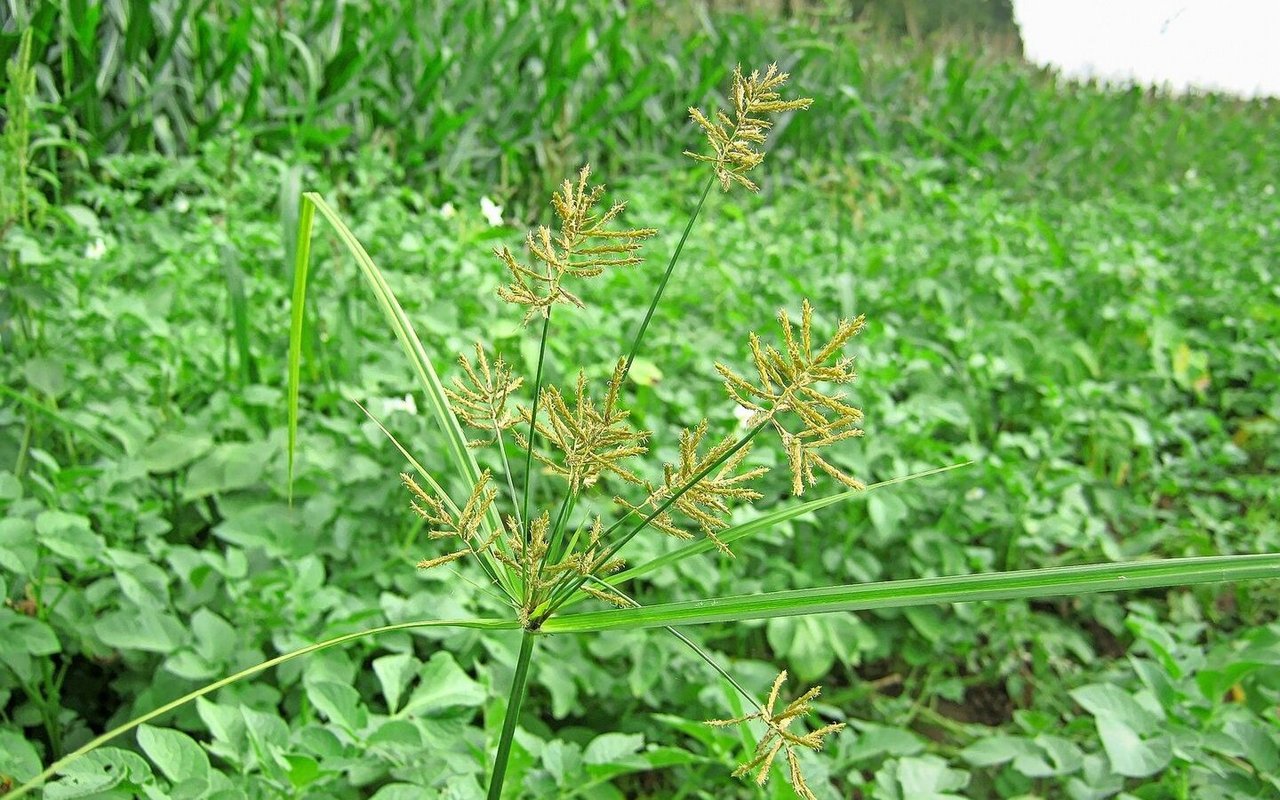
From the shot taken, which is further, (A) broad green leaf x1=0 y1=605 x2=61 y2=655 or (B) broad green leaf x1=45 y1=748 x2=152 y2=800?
(A) broad green leaf x1=0 y1=605 x2=61 y2=655

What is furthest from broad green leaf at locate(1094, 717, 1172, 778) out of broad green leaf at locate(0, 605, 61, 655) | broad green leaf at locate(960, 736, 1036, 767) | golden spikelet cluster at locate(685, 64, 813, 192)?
broad green leaf at locate(0, 605, 61, 655)

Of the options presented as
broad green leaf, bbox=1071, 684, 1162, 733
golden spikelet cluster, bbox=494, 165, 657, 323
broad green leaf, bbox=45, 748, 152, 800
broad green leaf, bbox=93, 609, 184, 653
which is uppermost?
golden spikelet cluster, bbox=494, 165, 657, 323

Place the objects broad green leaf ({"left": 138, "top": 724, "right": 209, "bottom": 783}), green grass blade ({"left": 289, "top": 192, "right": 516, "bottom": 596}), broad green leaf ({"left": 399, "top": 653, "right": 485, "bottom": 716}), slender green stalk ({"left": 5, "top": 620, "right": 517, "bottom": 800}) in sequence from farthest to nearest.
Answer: broad green leaf ({"left": 399, "top": 653, "right": 485, "bottom": 716}), broad green leaf ({"left": 138, "top": 724, "right": 209, "bottom": 783}), green grass blade ({"left": 289, "top": 192, "right": 516, "bottom": 596}), slender green stalk ({"left": 5, "top": 620, "right": 517, "bottom": 800})

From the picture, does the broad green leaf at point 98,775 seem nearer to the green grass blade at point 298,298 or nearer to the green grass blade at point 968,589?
the green grass blade at point 298,298

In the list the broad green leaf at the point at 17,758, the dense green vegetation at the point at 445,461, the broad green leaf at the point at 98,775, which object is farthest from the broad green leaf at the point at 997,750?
the broad green leaf at the point at 17,758

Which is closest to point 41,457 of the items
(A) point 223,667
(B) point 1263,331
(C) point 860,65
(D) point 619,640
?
(A) point 223,667

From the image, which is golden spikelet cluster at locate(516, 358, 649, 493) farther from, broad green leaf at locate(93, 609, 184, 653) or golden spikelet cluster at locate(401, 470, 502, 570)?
broad green leaf at locate(93, 609, 184, 653)

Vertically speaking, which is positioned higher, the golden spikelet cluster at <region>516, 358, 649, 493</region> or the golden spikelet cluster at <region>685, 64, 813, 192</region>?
the golden spikelet cluster at <region>685, 64, 813, 192</region>

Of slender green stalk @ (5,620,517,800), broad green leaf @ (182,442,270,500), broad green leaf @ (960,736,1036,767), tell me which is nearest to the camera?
slender green stalk @ (5,620,517,800)

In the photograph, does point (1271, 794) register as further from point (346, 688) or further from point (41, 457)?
point (41, 457)
